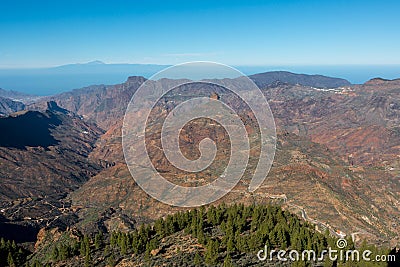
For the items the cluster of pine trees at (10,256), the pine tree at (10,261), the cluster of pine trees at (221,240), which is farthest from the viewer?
the cluster of pine trees at (10,256)

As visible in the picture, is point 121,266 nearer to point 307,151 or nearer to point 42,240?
point 42,240

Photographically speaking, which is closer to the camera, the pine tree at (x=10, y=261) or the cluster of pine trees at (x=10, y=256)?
the pine tree at (x=10, y=261)

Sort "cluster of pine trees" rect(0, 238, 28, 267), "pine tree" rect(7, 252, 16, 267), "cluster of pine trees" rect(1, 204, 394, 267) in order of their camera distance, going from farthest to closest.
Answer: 1. "cluster of pine trees" rect(0, 238, 28, 267)
2. "pine tree" rect(7, 252, 16, 267)
3. "cluster of pine trees" rect(1, 204, 394, 267)

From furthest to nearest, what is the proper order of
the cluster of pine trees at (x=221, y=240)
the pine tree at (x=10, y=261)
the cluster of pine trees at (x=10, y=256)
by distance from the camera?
the cluster of pine trees at (x=10, y=256), the pine tree at (x=10, y=261), the cluster of pine trees at (x=221, y=240)

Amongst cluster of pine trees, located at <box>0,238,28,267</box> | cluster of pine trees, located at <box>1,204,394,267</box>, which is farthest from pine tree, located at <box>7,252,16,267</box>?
cluster of pine trees, located at <box>1,204,394,267</box>

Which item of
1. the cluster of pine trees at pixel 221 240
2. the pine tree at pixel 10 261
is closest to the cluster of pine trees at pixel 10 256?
the pine tree at pixel 10 261

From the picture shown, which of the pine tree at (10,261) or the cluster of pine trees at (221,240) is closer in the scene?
the cluster of pine trees at (221,240)

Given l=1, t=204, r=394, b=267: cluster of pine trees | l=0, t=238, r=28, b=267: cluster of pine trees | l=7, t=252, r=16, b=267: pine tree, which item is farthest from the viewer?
l=0, t=238, r=28, b=267: cluster of pine trees

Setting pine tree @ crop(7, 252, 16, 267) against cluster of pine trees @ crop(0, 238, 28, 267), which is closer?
pine tree @ crop(7, 252, 16, 267)

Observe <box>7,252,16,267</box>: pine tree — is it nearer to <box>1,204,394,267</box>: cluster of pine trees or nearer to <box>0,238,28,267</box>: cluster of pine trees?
<box>0,238,28,267</box>: cluster of pine trees

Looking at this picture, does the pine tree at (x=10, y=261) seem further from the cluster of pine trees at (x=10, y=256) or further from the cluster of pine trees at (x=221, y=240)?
the cluster of pine trees at (x=221, y=240)

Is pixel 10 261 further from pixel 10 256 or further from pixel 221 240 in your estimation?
pixel 221 240

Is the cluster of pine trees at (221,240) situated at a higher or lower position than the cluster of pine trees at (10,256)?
higher
